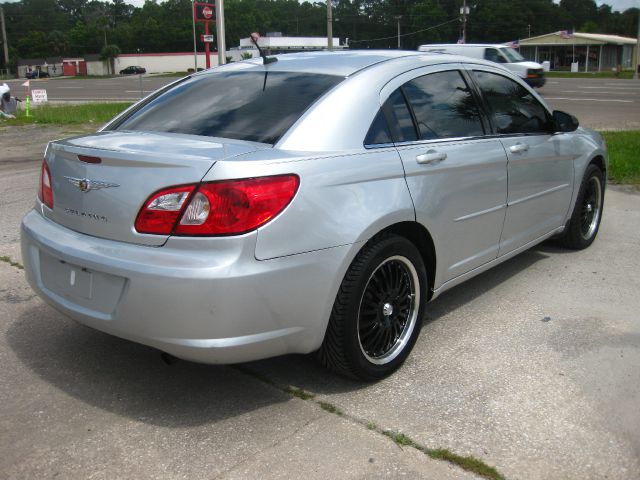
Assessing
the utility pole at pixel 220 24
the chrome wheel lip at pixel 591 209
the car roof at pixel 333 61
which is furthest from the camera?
the utility pole at pixel 220 24

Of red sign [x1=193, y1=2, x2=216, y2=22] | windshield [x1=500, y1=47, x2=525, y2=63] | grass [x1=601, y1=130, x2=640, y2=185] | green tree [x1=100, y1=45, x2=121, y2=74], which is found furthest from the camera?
green tree [x1=100, y1=45, x2=121, y2=74]

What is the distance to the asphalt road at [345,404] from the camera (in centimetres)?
274

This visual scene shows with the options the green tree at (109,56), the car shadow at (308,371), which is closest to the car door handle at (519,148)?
the car shadow at (308,371)

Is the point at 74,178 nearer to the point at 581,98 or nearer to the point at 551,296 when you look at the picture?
the point at 551,296

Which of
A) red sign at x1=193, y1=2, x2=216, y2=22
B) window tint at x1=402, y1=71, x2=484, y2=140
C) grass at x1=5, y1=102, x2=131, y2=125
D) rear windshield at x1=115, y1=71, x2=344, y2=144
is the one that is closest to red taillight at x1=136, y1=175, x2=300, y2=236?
rear windshield at x1=115, y1=71, x2=344, y2=144

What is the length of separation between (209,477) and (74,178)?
1526mm

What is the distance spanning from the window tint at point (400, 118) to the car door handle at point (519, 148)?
0.97m

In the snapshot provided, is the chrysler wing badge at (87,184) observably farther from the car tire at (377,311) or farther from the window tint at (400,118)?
the window tint at (400,118)

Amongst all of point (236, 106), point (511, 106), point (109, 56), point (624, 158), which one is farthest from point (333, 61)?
point (109, 56)

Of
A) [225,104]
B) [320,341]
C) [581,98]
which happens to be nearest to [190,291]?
[320,341]

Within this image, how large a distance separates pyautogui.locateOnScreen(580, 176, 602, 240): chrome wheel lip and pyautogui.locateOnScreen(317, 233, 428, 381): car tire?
2.70 meters

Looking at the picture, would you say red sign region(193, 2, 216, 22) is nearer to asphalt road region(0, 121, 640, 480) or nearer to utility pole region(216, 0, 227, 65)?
utility pole region(216, 0, 227, 65)

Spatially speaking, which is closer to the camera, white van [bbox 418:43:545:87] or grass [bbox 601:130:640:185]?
grass [bbox 601:130:640:185]

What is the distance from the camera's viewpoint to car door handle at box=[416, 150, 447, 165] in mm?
3549
